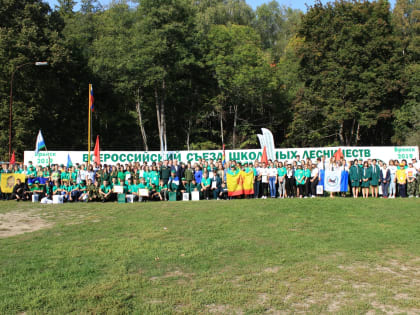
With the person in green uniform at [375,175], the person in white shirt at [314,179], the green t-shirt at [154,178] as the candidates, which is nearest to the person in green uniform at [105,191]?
the green t-shirt at [154,178]

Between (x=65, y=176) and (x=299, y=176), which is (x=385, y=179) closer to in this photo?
(x=299, y=176)

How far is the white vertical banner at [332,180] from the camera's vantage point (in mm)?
17250

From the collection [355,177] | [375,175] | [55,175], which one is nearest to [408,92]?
[375,175]

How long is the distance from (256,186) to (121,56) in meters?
23.3

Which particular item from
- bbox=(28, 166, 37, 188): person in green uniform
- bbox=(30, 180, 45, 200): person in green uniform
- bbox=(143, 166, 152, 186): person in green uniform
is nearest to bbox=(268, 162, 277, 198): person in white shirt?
bbox=(143, 166, 152, 186): person in green uniform

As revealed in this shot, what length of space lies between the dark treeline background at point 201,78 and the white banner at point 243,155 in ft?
32.8

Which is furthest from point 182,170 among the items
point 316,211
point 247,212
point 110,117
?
point 110,117

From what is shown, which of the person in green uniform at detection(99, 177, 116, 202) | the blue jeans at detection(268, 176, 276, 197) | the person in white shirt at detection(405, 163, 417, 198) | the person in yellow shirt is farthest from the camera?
the blue jeans at detection(268, 176, 276, 197)

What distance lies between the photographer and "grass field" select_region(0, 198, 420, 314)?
16.6ft

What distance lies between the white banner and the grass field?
10893mm

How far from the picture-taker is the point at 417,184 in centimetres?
1677

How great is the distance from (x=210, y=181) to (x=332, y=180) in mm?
5252

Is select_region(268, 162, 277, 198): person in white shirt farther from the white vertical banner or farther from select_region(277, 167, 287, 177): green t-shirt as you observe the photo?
the white vertical banner

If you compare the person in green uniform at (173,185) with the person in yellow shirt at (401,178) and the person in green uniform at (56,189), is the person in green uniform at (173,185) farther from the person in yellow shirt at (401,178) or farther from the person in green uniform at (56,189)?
the person in yellow shirt at (401,178)
